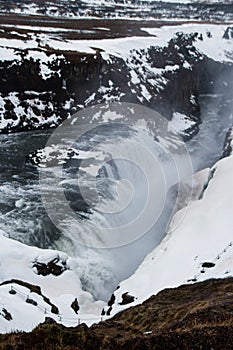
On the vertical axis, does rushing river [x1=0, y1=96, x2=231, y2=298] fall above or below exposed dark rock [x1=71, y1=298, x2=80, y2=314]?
below

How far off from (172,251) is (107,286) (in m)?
3.40

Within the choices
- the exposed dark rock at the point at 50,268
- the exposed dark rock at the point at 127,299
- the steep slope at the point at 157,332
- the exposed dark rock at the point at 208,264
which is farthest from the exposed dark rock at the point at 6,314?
the exposed dark rock at the point at 208,264

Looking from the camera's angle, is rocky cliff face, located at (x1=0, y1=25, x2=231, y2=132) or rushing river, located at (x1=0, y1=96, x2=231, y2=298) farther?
rocky cliff face, located at (x1=0, y1=25, x2=231, y2=132)

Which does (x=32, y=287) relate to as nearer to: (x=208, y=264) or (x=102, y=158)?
(x=208, y=264)

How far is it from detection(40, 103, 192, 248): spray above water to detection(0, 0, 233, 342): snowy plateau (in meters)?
0.23

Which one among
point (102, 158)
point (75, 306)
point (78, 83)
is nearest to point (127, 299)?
point (75, 306)

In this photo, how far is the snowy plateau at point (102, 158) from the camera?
18125 millimetres

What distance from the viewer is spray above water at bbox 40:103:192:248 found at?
25.2 meters

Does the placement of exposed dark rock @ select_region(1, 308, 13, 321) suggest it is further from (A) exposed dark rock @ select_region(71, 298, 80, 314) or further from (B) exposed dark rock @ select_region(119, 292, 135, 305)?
(B) exposed dark rock @ select_region(119, 292, 135, 305)

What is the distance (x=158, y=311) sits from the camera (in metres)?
13.7

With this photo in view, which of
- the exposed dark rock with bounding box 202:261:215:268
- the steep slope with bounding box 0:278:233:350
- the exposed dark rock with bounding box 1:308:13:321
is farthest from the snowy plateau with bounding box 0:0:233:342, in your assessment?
the steep slope with bounding box 0:278:233:350

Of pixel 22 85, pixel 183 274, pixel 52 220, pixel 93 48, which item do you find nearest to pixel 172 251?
pixel 183 274

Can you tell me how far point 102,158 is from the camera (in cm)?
3244

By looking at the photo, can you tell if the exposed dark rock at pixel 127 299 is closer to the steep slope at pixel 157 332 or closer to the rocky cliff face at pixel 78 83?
the steep slope at pixel 157 332
